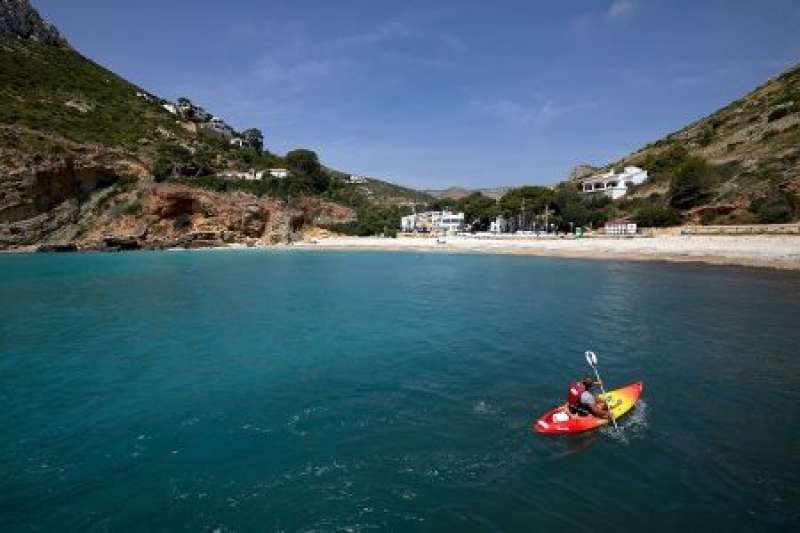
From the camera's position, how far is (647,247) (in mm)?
65438

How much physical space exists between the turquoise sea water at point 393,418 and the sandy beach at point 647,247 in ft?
65.0

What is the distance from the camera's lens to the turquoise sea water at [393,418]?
10273mm

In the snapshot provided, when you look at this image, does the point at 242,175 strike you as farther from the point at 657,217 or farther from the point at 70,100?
the point at 657,217

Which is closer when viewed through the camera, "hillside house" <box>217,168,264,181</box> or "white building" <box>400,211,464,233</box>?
"hillside house" <box>217,168,264,181</box>

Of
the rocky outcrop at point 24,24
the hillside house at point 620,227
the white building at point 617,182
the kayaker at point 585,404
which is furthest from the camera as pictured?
the rocky outcrop at point 24,24

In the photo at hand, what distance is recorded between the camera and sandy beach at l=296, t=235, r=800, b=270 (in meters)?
51.5

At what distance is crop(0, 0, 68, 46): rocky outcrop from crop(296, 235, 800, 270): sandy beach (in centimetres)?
8948

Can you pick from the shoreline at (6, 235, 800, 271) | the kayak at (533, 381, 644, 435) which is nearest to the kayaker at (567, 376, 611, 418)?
the kayak at (533, 381, 644, 435)

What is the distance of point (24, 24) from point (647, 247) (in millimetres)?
146107

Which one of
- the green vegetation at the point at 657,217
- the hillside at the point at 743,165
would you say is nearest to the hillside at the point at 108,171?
the green vegetation at the point at 657,217

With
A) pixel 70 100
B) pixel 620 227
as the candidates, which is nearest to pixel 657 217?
pixel 620 227

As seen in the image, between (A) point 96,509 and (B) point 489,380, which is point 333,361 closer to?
(B) point 489,380

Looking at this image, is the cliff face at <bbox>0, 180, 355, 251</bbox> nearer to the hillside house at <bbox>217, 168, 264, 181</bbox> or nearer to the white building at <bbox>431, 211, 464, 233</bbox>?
the hillside house at <bbox>217, 168, 264, 181</bbox>

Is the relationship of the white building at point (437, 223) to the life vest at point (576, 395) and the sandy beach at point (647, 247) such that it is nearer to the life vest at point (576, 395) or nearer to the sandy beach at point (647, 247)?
the sandy beach at point (647, 247)
